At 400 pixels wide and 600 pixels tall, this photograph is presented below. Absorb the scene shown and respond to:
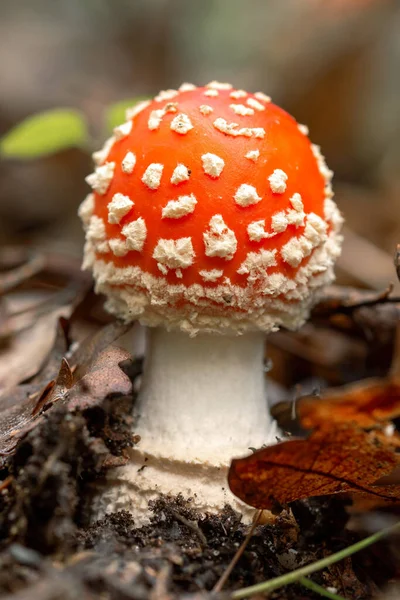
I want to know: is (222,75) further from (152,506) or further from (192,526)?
(192,526)

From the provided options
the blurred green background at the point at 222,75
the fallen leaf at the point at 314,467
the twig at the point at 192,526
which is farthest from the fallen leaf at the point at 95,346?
the blurred green background at the point at 222,75

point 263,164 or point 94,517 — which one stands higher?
point 263,164

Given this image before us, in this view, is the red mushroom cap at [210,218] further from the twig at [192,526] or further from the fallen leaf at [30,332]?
the fallen leaf at [30,332]

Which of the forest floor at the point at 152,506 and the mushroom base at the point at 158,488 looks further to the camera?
the mushroom base at the point at 158,488

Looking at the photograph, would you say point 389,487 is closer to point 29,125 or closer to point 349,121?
point 29,125

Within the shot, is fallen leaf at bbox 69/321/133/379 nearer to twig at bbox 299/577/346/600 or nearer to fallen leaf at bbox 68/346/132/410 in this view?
fallen leaf at bbox 68/346/132/410

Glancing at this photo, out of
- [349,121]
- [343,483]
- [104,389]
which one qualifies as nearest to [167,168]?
[104,389]
